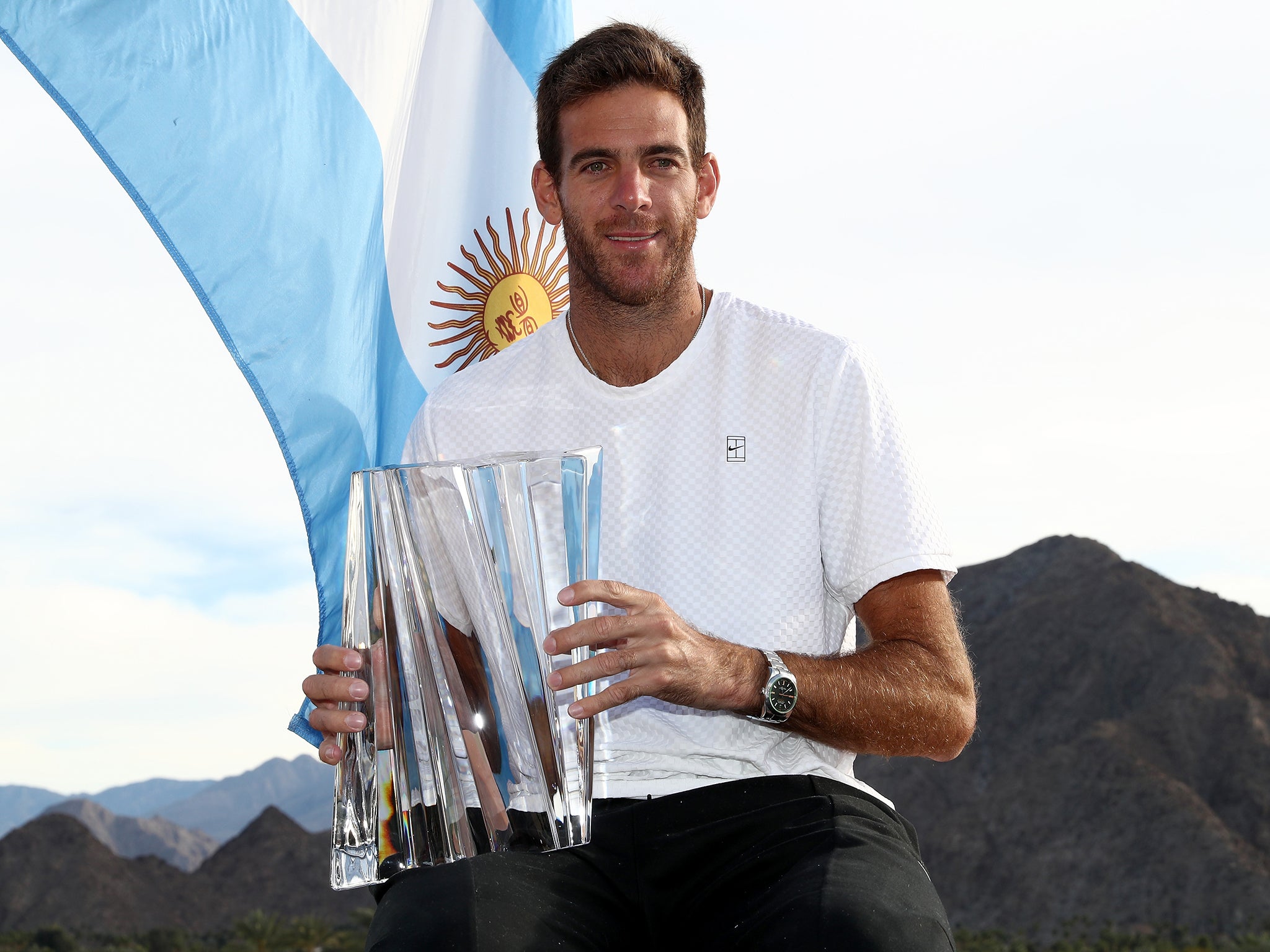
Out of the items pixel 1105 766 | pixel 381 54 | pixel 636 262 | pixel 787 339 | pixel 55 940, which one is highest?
pixel 381 54

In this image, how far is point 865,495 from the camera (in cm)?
223

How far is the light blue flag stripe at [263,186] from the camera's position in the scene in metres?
2.60

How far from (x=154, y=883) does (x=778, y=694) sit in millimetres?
44044

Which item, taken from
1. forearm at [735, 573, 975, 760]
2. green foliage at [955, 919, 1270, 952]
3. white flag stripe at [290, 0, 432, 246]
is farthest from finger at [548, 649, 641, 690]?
green foliage at [955, 919, 1270, 952]

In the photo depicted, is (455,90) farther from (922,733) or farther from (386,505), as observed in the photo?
(922,733)

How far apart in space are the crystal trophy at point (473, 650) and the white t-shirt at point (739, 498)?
1.26ft

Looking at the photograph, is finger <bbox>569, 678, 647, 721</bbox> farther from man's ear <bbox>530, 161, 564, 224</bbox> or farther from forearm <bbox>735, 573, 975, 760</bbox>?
man's ear <bbox>530, 161, 564, 224</bbox>

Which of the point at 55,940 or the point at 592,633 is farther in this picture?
the point at 55,940

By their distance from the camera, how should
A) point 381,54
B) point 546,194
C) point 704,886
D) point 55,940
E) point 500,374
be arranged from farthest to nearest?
point 55,940 → point 381,54 → point 546,194 → point 500,374 → point 704,886

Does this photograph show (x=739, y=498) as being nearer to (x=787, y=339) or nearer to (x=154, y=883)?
(x=787, y=339)

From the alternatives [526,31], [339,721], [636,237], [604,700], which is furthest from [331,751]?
[526,31]

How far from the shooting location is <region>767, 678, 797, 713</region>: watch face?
190cm

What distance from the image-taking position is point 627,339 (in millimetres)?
2529

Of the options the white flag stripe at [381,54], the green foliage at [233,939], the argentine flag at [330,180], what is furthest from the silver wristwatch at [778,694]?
the green foliage at [233,939]
